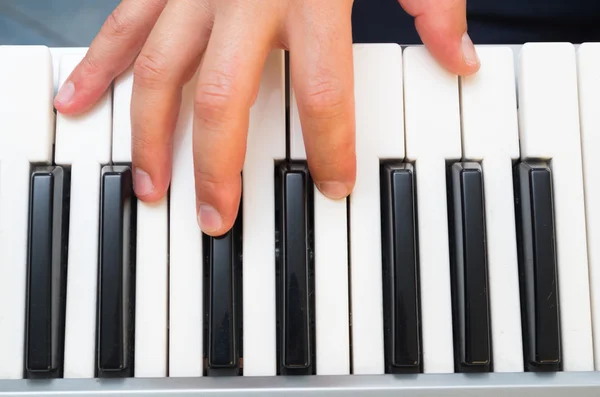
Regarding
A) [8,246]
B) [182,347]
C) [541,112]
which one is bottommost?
[182,347]

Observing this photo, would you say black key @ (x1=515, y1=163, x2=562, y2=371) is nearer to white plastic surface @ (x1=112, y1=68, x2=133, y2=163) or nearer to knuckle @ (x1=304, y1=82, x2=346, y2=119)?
knuckle @ (x1=304, y1=82, x2=346, y2=119)

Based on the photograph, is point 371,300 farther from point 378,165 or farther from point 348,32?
point 348,32

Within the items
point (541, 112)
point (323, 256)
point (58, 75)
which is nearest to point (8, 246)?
point (58, 75)

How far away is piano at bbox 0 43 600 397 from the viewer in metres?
0.52

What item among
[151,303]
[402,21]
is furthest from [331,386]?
[402,21]

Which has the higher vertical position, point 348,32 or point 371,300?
point 348,32

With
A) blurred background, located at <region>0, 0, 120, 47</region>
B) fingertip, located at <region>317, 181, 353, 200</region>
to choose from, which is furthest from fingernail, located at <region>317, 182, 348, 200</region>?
blurred background, located at <region>0, 0, 120, 47</region>

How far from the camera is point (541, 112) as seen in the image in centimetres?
55

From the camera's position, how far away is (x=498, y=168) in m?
0.54

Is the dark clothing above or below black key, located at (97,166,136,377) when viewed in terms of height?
above

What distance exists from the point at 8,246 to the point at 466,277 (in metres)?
0.45

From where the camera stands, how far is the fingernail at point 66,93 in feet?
1.75

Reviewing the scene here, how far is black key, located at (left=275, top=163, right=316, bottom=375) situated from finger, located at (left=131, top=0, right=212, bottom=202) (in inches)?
5.0

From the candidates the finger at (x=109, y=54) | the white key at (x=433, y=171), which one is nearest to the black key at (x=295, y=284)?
the white key at (x=433, y=171)
